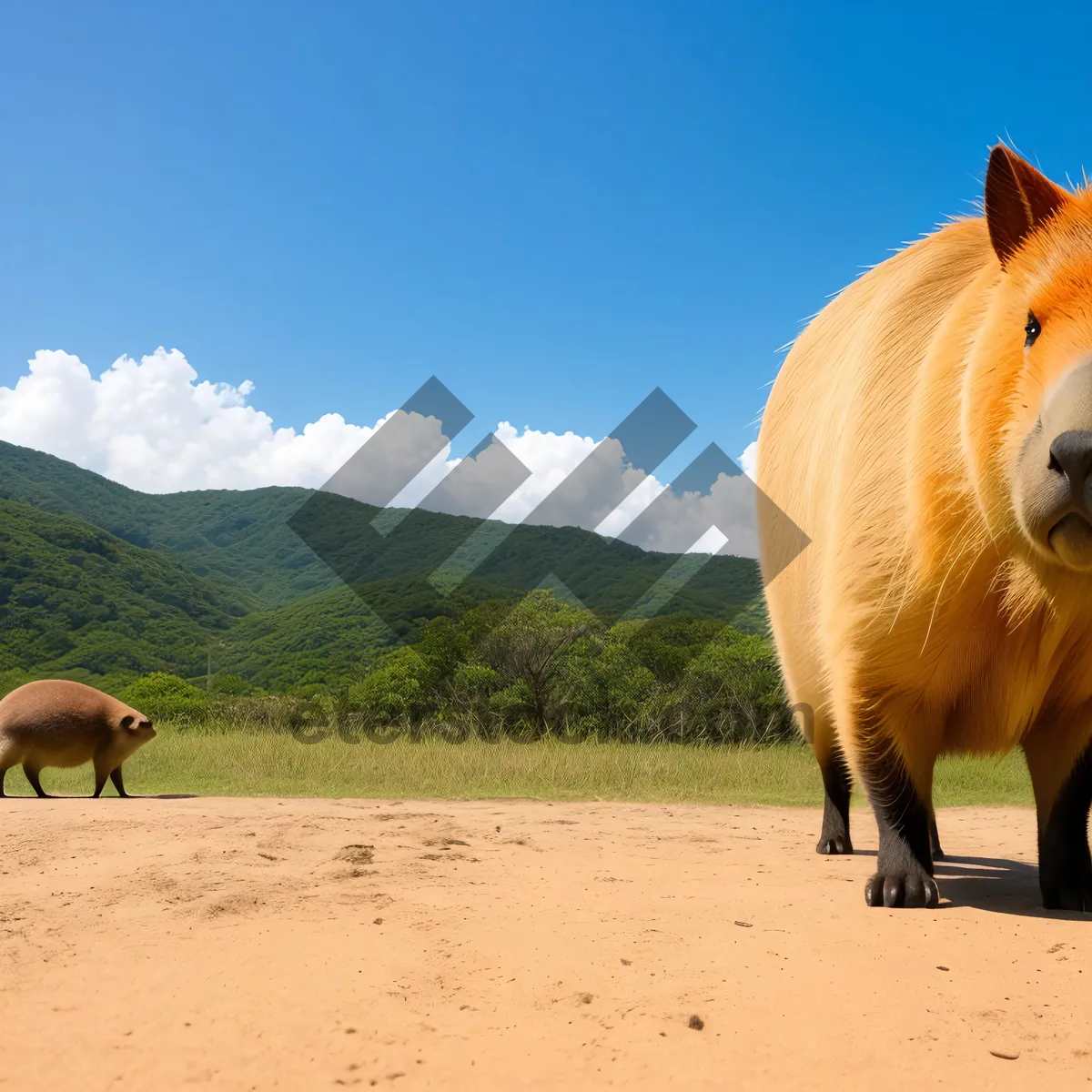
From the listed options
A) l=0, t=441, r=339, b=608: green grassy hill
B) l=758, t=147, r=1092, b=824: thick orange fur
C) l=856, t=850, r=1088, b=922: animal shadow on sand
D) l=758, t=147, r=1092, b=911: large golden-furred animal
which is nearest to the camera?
l=758, t=147, r=1092, b=911: large golden-furred animal

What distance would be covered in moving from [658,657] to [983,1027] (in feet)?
50.1

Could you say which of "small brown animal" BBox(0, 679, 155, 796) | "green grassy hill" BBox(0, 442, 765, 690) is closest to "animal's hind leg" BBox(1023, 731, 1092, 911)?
"small brown animal" BBox(0, 679, 155, 796)

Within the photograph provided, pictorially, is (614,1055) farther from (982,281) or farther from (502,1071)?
(982,281)

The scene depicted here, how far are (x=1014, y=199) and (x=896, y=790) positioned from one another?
6.39 feet

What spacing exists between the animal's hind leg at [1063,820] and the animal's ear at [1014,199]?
1738 millimetres

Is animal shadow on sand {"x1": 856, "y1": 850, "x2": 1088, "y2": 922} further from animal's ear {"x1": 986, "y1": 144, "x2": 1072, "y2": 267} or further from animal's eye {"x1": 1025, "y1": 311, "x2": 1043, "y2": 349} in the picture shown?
animal's ear {"x1": 986, "y1": 144, "x2": 1072, "y2": 267}

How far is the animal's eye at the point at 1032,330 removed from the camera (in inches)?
91.1

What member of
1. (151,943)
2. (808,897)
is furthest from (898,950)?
(151,943)

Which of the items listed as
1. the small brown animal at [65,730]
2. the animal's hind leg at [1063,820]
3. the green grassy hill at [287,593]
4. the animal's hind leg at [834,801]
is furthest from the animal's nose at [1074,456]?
the green grassy hill at [287,593]

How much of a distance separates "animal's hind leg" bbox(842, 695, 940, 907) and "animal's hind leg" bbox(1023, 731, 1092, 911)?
421 millimetres

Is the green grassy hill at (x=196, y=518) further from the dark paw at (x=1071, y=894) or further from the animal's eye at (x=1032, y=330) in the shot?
the animal's eye at (x=1032, y=330)

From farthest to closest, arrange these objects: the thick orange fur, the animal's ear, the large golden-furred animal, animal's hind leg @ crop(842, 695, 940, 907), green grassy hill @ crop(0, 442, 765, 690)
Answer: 1. green grassy hill @ crop(0, 442, 765, 690)
2. animal's hind leg @ crop(842, 695, 940, 907)
3. the animal's ear
4. the thick orange fur
5. the large golden-furred animal

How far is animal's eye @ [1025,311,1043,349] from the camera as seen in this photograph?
231cm

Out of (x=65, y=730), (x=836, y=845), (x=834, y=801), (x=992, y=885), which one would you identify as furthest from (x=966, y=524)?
(x=65, y=730)
